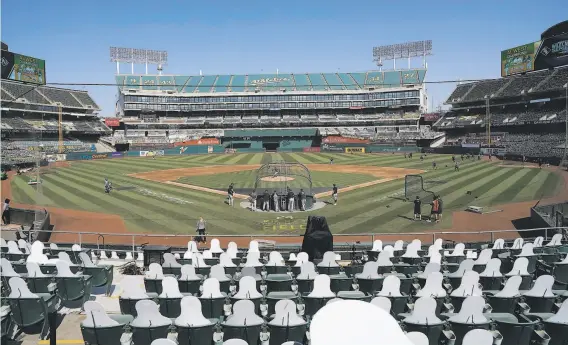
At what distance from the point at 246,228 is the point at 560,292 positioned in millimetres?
16574

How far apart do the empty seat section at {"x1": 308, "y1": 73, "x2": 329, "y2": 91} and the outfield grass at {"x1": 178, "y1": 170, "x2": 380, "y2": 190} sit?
67.6 m

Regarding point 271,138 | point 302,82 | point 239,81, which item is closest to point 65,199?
point 271,138

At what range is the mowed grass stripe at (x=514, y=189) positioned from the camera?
31109 millimetres

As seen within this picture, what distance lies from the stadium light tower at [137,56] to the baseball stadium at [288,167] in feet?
1.52

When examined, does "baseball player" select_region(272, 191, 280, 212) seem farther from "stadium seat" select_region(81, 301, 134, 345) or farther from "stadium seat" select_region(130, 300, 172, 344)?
"stadium seat" select_region(81, 301, 134, 345)

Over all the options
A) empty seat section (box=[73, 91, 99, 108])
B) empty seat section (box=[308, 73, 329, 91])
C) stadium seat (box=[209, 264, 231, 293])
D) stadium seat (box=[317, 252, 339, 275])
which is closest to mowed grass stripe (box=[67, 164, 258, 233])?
stadium seat (box=[317, 252, 339, 275])

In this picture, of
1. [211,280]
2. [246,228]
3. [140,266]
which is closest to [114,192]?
[246,228]

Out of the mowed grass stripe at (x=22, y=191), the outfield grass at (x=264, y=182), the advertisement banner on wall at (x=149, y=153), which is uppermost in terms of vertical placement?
the advertisement banner on wall at (x=149, y=153)

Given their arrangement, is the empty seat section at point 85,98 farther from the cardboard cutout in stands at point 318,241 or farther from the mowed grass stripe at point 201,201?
the cardboard cutout in stands at point 318,241

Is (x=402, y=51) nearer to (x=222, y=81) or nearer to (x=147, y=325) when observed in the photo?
(x=222, y=81)

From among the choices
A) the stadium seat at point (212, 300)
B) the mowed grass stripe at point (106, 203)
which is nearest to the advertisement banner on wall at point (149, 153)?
the mowed grass stripe at point (106, 203)

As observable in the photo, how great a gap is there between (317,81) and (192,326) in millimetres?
115342

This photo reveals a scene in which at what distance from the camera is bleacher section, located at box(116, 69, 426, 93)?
116 m

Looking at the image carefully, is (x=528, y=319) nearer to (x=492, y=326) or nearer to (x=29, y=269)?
(x=492, y=326)
